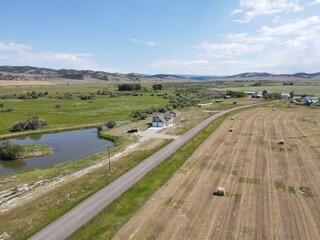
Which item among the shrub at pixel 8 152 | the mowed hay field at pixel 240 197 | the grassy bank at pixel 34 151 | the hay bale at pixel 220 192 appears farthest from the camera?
the grassy bank at pixel 34 151

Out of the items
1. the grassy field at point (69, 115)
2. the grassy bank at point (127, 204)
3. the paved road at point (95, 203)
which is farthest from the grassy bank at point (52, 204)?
the grassy field at point (69, 115)

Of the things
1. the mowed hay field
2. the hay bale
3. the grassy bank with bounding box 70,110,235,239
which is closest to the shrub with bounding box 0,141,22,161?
the grassy bank with bounding box 70,110,235,239

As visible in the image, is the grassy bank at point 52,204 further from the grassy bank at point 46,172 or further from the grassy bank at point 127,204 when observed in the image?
the grassy bank at point 46,172

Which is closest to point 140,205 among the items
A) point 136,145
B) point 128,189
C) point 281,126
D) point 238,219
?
point 128,189

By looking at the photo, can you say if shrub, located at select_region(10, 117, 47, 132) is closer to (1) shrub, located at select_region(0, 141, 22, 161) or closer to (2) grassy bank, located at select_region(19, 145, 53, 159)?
(2) grassy bank, located at select_region(19, 145, 53, 159)

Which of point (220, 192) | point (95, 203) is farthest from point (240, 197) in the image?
point (95, 203)

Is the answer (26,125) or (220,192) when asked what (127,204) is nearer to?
(220,192)
